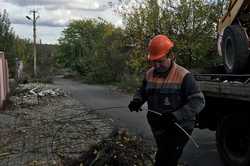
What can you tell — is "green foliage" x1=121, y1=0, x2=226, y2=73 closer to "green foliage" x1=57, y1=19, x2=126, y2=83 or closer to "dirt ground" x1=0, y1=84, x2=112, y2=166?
"green foliage" x1=57, y1=19, x2=126, y2=83

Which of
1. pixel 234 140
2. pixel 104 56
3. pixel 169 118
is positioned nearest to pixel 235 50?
pixel 234 140

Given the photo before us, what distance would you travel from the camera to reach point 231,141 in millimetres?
7000

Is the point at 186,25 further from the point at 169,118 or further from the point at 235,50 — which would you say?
the point at 169,118

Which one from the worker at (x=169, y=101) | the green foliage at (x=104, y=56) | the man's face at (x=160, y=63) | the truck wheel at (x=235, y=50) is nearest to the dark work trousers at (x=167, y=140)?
the worker at (x=169, y=101)

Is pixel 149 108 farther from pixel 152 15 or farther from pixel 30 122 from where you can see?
pixel 152 15

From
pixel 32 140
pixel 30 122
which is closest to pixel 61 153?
pixel 32 140

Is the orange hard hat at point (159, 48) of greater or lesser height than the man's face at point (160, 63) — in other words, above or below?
above

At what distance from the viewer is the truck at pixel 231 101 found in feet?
21.3

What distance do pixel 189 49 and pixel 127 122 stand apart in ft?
45.2

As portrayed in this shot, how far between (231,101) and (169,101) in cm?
179

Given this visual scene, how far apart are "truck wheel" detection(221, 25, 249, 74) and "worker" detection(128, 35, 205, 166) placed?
11.2ft

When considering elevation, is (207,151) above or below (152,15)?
below

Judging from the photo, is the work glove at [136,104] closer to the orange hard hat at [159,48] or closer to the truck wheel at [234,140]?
the orange hard hat at [159,48]

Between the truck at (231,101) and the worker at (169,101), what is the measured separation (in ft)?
3.75
